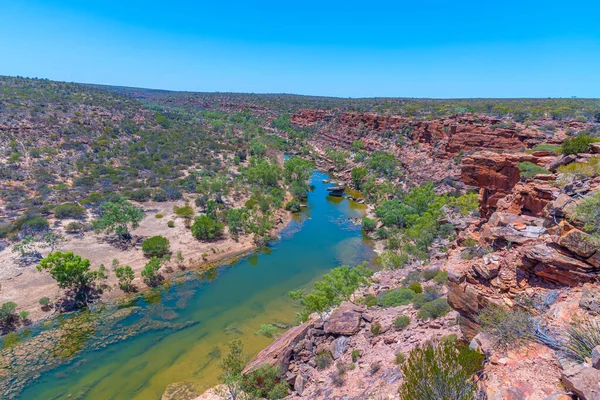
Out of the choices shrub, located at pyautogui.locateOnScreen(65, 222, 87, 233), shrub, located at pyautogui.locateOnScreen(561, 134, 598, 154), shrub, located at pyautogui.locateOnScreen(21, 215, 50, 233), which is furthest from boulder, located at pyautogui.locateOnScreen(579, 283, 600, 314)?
shrub, located at pyautogui.locateOnScreen(21, 215, 50, 233)

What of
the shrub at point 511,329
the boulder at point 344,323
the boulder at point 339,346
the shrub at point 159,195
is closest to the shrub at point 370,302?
the boulder at point 344,323

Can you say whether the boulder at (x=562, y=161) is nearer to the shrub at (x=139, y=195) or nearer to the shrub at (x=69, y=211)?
the shrub at (x=139, y=195)

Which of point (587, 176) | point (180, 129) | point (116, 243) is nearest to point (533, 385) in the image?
point (587, 176)

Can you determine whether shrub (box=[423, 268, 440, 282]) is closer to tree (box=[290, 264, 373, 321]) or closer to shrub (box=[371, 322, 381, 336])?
tree (box=[290, 264, 373, 321])

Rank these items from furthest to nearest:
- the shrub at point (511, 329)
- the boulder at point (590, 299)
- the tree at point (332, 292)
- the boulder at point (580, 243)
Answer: the tree at point (332, 292), the boulder at point (580, 243), the shrub at point (511, 329), the boulder at point (590, 299)

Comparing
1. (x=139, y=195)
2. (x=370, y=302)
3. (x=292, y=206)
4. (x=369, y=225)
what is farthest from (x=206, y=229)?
(x=370, y=302)

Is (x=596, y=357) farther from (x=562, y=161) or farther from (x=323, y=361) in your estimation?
(x=562, y=161)

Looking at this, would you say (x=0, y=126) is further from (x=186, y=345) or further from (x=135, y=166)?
(x=186, y=345)
